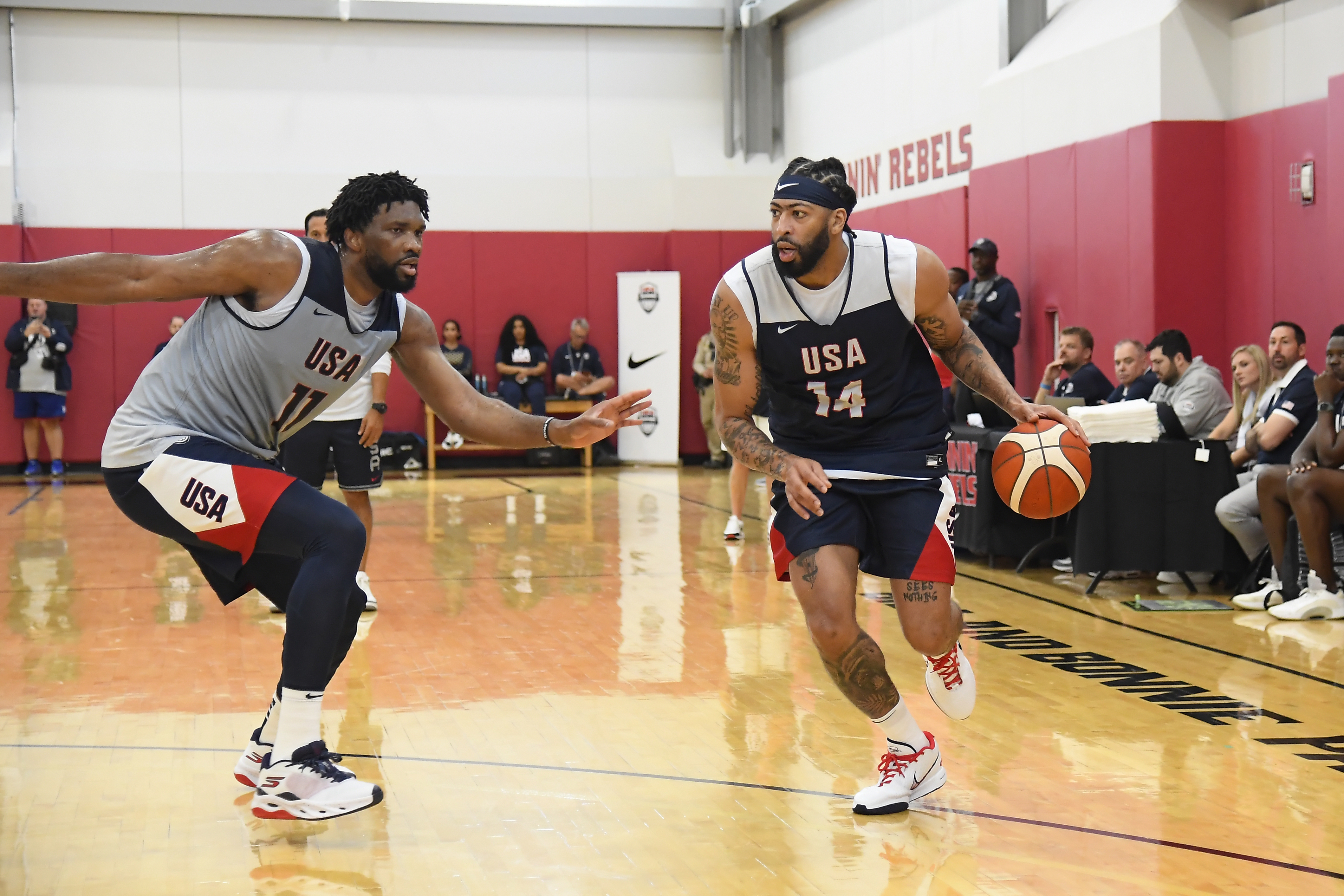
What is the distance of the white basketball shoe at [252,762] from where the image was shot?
4059 mm

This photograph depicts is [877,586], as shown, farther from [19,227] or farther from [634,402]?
[19,227]

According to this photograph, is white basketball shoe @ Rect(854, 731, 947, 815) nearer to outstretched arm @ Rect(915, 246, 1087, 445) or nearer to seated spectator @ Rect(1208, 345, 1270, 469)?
outstretched arm @ Rect(915, 246, 1087, 445)

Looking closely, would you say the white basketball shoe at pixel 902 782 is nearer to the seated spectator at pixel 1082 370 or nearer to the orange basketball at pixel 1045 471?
the orange basketball at pixel 1045 471

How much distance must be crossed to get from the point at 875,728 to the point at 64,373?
13728mm

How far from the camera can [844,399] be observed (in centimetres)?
406

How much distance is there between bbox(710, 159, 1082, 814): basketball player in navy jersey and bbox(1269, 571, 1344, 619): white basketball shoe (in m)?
3.37

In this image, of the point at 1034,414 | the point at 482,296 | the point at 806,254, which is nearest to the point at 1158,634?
the point at 1034,414

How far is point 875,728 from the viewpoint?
481 centimetres

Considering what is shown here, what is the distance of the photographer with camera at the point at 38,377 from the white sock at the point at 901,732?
14272mm

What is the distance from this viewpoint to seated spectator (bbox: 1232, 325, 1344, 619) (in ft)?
21.9

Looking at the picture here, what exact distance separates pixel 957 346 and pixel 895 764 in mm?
1264

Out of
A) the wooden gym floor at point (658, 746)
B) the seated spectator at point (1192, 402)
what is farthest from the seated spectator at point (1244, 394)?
the wooden gym floor at point (658, 746)

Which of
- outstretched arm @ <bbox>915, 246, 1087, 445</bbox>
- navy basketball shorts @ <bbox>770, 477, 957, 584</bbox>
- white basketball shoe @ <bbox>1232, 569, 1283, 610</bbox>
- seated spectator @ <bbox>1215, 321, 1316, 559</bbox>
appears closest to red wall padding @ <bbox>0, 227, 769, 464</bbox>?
seated spectator @ <bbox>1215, 321, 1316, 559</bbox>

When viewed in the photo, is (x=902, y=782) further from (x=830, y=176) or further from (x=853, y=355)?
(x=830, y=176)
